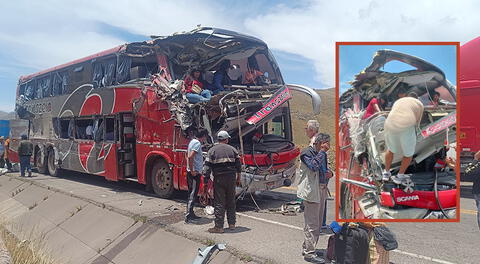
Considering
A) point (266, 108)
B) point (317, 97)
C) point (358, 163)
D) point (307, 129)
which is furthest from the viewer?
point (266, 108)

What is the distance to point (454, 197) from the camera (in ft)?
8.05

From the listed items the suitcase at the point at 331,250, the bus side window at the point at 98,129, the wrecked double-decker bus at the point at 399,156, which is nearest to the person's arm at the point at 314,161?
the suitcase at the point at 331,250

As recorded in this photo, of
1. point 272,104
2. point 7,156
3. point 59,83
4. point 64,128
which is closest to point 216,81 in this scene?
point 272,104

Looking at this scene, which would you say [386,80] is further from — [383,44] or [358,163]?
[358,163]

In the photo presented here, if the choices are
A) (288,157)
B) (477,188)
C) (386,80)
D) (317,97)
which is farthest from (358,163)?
(288,157)

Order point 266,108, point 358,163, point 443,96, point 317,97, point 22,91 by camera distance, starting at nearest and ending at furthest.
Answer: point 443,96, point 358,163, point 317,97, point 266,108, point 22,91

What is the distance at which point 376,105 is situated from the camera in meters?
2.41

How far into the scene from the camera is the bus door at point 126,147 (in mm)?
10203

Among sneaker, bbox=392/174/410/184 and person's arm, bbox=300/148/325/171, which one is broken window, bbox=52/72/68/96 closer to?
person's arm, bbox=300/148/325/171

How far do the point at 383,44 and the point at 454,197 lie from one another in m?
1.03

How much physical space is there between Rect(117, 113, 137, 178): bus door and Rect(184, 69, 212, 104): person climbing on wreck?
Answer: 258 cm

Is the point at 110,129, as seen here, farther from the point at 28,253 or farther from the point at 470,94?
the point at 470,94

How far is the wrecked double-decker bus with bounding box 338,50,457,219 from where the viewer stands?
2.34 m

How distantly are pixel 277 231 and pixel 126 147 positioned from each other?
5.58 meters
